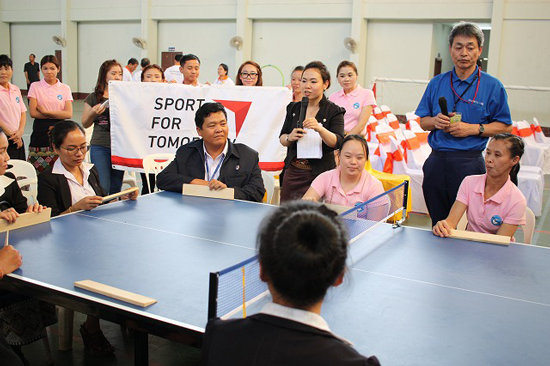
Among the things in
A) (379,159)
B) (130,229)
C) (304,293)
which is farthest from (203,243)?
(379,159)

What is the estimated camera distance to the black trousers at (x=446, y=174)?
361 centimetres

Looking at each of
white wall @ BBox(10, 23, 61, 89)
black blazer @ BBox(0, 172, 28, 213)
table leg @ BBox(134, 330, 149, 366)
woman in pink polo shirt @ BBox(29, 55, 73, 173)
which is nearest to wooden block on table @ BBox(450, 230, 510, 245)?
table leg @ BBox(134, 330, 149, 366)

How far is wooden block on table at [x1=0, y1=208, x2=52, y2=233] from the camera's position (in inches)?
108

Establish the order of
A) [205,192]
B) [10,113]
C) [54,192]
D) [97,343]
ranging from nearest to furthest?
[97,343] → [54,192] → [205,192] → [10,113]

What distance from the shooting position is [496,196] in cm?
325

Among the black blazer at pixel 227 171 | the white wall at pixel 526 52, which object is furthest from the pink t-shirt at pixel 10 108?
the white wall at pixel 526 52

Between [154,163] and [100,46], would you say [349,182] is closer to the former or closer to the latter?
[154,163]

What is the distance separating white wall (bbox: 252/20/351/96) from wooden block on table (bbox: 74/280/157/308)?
1506cm

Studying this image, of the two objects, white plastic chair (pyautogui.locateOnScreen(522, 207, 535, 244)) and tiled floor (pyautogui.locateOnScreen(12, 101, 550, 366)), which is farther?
white plastic chair (pyautogui.locateOnScreen(522, 207, 535, 244))

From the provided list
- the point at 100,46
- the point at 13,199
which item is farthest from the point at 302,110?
the point at 100,46

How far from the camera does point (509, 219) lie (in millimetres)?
3193

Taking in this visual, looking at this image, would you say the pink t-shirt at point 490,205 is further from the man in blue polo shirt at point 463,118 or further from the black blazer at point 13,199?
the black blazer at point 13,199

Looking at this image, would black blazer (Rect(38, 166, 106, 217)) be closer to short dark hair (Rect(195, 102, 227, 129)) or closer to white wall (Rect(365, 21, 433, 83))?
short dark hair (Rect(195, 102, 227, 129))

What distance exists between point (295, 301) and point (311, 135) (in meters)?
3.01
